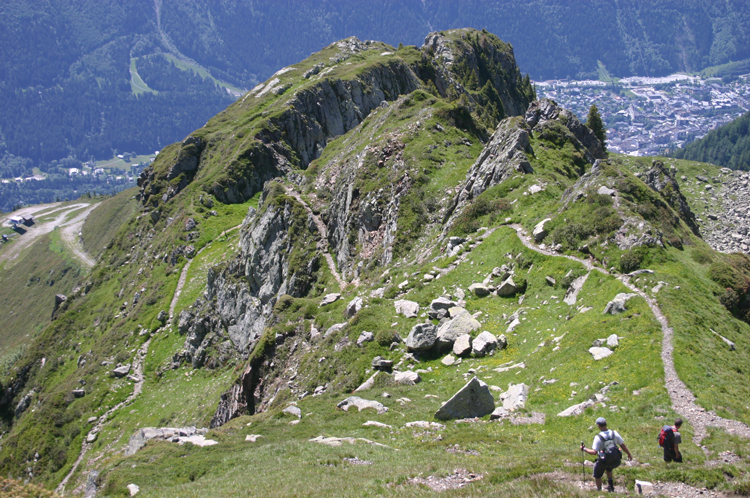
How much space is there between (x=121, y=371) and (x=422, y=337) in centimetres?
7197

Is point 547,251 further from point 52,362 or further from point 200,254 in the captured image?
point 52,362

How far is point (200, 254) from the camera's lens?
102875 millimetres

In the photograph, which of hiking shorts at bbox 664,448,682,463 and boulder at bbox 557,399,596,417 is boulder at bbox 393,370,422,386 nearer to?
boulder at bbox 557,399,596,417

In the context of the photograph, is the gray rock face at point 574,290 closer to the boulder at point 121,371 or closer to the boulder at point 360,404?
the boulder at point 360,404

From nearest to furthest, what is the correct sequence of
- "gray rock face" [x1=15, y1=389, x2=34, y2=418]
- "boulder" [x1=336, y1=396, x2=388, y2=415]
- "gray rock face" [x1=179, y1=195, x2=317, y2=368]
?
1. "boulder" [x1=336, y1=396, x2=388, y2=415]
2. "gray rock face" [x1=179, y1=195, x2=317, y2=368]
3. "gray rock face" [x1=15, y1=389, x2=34, y2=418]

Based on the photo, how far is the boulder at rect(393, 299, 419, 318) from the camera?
3353 centimetres

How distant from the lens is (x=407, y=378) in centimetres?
2784

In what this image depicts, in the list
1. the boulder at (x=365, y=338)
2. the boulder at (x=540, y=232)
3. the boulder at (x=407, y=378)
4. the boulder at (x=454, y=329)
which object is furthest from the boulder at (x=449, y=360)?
the boulder at (x=540, y=232)

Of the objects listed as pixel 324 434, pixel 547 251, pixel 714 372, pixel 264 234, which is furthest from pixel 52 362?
pixel 714 372

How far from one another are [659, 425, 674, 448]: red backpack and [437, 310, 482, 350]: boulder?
15.6 meters

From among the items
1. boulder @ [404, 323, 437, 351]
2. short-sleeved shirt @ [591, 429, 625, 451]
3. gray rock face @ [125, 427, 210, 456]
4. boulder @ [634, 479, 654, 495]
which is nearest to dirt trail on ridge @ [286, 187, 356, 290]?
boulder @ [404, 323, 437, 351]

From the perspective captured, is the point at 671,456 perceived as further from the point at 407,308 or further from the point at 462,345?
the point at 407,308

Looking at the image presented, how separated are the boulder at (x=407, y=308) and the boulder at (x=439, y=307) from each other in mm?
1259

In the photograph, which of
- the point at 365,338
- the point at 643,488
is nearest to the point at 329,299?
the point at 365,338
